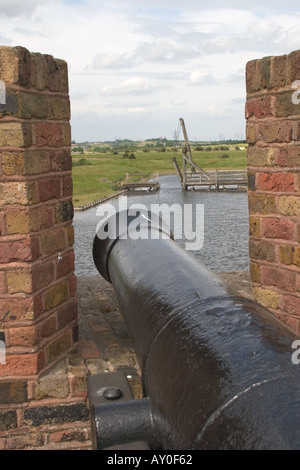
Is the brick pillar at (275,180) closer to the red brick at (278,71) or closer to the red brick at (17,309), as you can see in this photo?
the red brick at (278,71)

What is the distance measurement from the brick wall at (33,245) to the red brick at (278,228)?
4.42 feet

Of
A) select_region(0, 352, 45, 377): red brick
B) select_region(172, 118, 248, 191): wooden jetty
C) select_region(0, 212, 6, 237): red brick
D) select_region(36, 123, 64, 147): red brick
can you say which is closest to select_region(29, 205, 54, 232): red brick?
select_region(0, 212, 6, 237): red brick

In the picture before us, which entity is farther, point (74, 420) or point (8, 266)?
point (74, 420)

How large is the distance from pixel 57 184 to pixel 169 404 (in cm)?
205

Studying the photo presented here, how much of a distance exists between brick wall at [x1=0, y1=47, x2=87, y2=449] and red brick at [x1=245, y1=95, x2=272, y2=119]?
121 centimetres

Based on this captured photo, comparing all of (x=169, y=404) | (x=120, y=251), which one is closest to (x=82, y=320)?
(x=120, y=251)

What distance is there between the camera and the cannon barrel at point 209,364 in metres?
1.27

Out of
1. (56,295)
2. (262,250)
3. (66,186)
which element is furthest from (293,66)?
(56,295)

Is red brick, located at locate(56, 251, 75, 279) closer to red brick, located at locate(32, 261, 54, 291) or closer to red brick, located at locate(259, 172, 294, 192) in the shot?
red brick, located at locate(32, 261, 54, 291)

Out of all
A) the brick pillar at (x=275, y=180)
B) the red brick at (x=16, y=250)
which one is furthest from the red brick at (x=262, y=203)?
the red brick at (x=16, y=250)

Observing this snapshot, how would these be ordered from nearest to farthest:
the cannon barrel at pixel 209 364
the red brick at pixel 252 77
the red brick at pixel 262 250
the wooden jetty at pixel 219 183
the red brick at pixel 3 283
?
the cannon barrel at pixel 209 364, the red brick at pixel 3 283, the red brick at pixel 252 77, the red brick at pixel 262 250, the wooden jetty at pixel 219 183

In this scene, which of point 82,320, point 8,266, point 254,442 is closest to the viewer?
point 254,442

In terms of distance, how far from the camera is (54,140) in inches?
131

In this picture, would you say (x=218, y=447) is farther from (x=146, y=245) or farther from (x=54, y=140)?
(x=54, y=140)
